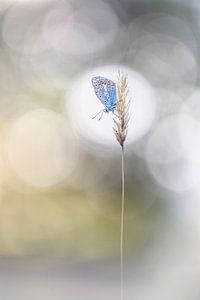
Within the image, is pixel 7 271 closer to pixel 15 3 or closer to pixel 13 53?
pixel 13 53

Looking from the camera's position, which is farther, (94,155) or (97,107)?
(94,155)

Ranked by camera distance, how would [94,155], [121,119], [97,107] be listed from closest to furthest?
1. [121,119]
2. [97,107]
3. [94,155]

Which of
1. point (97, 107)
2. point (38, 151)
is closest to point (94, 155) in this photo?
point (38, 151)

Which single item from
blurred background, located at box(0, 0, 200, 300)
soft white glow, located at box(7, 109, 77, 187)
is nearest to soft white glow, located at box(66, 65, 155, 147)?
blurred background, located at box(0, 0, 200, 300)

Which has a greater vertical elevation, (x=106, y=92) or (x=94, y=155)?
(x=106, y=92)

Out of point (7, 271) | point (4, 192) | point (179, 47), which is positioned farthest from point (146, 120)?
point (7, 271)

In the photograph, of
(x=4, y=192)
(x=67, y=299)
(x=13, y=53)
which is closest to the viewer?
(x=67, y=299)

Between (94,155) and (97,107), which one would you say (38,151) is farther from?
(97,107)
